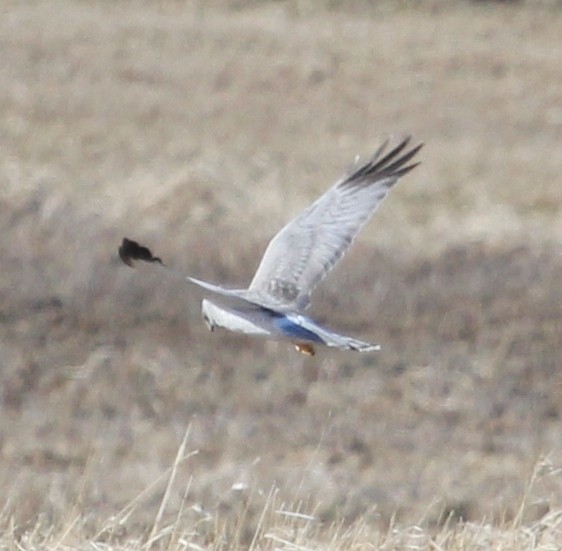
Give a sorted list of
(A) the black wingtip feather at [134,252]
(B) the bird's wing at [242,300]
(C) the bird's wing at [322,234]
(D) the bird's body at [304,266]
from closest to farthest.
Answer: (A) the black wingtip feather at [134,252], (B) the bird's wing at [242,300], (D) the bird's body at [304,266], (C) the bird's wing at [322,234]

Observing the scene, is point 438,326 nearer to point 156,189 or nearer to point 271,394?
point 271,394

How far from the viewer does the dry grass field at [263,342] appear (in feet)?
22.1

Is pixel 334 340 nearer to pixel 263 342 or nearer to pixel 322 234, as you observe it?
pixel 322 234

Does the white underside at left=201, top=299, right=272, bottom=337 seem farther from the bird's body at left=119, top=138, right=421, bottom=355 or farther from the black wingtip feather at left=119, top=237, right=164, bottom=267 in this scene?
the black wingtip feather at left=119, top=237, right=164, bottom=267

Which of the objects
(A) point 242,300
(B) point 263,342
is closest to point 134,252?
(A) point 242,300

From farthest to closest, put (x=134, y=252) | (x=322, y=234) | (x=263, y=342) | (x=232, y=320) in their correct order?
1. (x=263, y=342)
2. (x=322, y=234)
3. (x=232, y=320)
4. (x=134, y=252)

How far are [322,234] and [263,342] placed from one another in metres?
3.06

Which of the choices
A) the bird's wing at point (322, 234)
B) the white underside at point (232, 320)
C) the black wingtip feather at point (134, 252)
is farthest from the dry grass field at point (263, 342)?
the black wingtip feather at point (134, 252)

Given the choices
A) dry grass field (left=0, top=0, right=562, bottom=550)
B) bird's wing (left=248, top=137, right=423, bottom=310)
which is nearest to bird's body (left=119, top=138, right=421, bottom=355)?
bird's wing (left=248, top=137, right=423, bottom=310)

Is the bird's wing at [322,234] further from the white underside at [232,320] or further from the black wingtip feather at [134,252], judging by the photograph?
the black wingtip feather at [134,252]

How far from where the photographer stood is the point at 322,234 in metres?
6.41

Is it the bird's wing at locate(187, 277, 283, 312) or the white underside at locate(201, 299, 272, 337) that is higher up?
the bird's wing at locate(187, 277, 283, 312)

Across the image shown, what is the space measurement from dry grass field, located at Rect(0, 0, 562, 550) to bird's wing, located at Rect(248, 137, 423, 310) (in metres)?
0.57

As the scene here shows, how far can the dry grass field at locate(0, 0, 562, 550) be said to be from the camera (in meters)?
6.73
